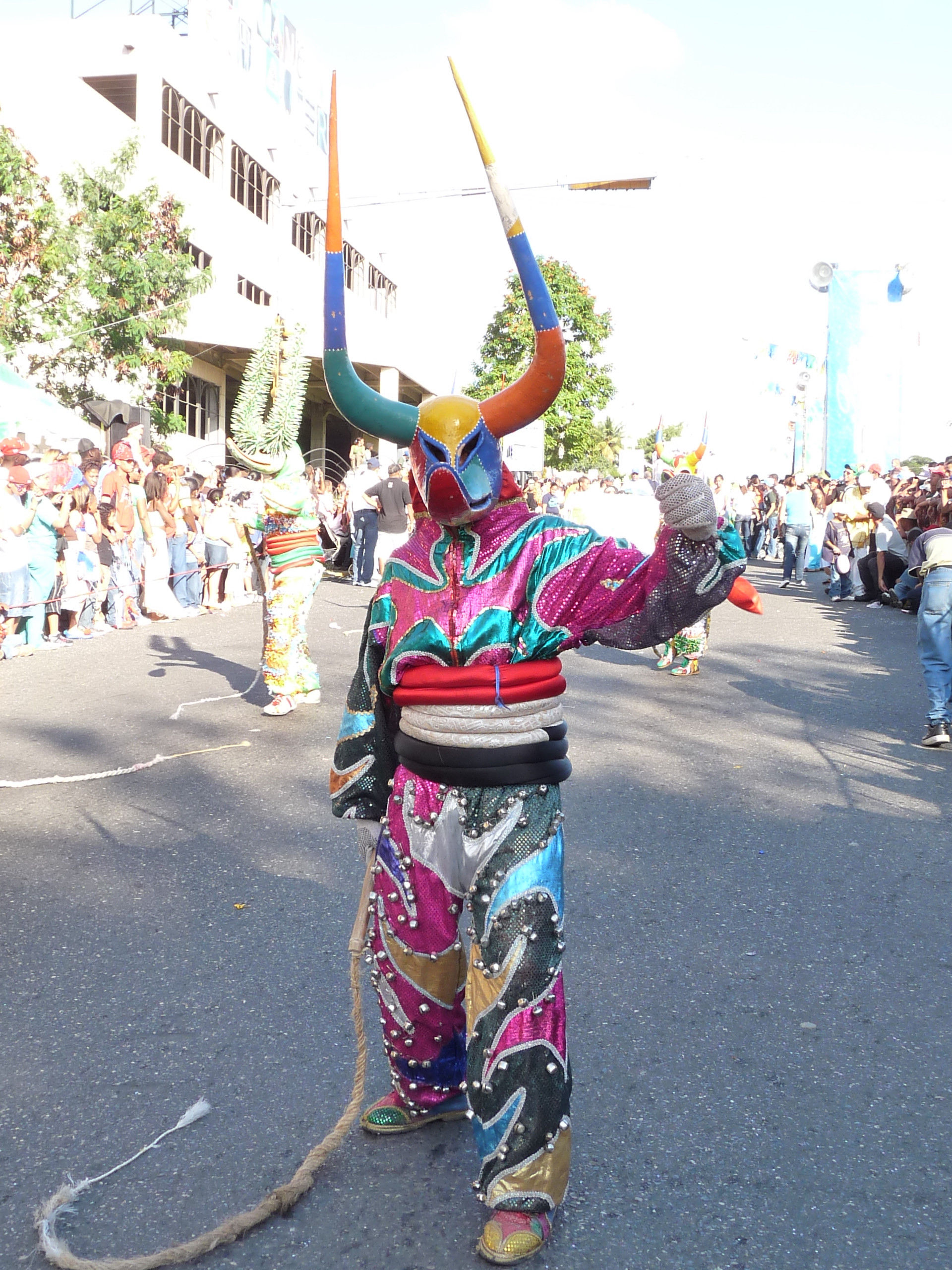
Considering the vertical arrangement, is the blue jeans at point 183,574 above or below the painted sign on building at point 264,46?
below

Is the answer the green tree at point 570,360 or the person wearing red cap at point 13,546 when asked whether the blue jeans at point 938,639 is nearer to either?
the person wearing red cap at point 13,546

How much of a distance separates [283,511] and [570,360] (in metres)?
23.1

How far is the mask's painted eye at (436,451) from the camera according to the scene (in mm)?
2760

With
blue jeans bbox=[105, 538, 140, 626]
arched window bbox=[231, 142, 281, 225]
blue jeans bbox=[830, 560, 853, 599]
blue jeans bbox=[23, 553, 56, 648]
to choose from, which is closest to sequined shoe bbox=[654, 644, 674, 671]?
blue jeans bbox=[23, 553, 56, 648]

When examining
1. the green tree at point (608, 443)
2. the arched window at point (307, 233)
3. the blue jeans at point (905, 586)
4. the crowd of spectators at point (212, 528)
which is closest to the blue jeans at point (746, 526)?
the crowd of spectators at point (212, 528)

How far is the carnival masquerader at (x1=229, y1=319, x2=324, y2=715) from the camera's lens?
7238 mm

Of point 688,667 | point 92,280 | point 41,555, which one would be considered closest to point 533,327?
point 688,667

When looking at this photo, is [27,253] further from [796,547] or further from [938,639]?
[938,639]

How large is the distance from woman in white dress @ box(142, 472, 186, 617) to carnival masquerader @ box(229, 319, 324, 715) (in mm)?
5529

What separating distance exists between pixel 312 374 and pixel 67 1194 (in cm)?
3277

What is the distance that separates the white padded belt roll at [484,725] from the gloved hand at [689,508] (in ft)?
1.85

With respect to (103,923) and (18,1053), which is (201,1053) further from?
(103,923)

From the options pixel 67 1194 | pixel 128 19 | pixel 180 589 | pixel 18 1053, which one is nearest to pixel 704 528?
pixel 67 1194

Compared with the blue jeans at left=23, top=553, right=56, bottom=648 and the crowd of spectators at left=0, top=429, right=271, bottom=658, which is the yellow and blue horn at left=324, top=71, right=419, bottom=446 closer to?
the crowd of spectators at left=0, top=429, right=271, bottom=658
